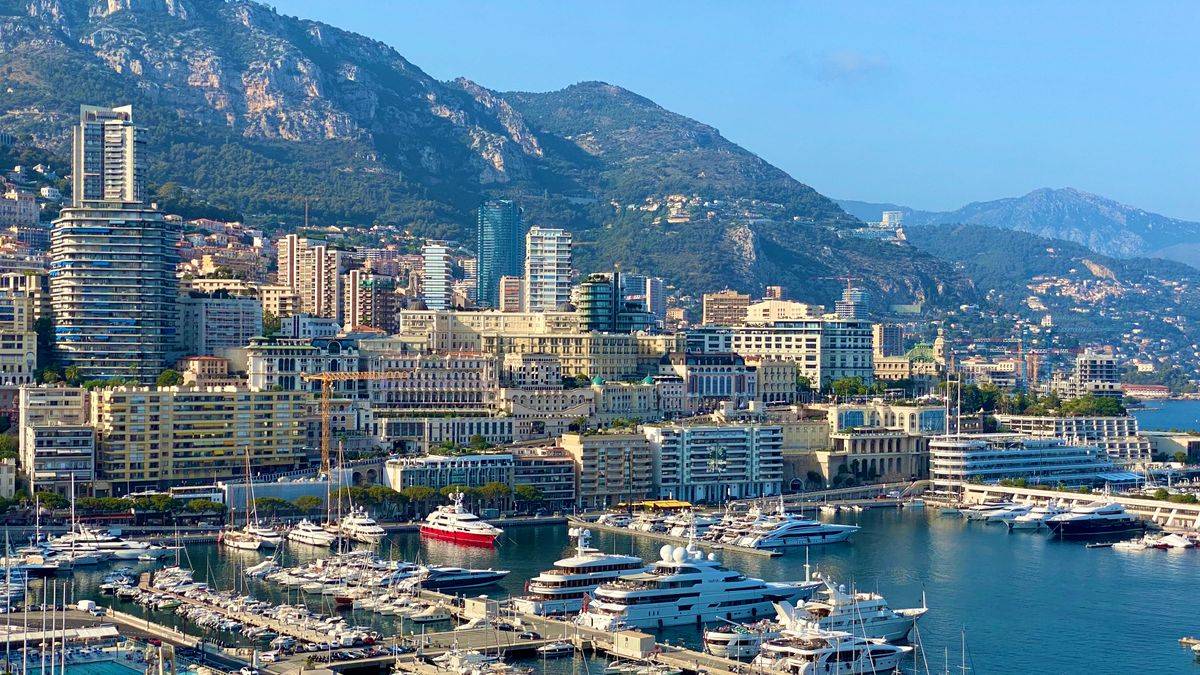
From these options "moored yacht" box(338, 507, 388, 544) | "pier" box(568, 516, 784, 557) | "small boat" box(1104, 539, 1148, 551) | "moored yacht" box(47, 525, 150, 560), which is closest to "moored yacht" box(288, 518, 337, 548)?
"moored yacht" box(338, 507, 388, 544)

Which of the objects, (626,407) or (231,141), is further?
(231,141)

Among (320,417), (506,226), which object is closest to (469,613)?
(320,417)

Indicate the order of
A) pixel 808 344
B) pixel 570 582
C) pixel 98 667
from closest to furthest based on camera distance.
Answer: pixel 98 667, pixel 570 582, pixel 808 344

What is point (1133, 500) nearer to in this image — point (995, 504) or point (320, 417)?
point (995, 504)

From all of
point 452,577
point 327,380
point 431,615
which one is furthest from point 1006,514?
point 431,615

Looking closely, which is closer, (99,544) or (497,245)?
(99,544)

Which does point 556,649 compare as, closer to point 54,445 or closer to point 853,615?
point 853,615

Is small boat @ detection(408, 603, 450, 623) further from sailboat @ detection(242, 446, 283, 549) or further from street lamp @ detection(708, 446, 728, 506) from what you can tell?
street lamp @ detection(708, 446, 728, 506)

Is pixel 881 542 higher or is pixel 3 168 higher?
pixel 3 168
